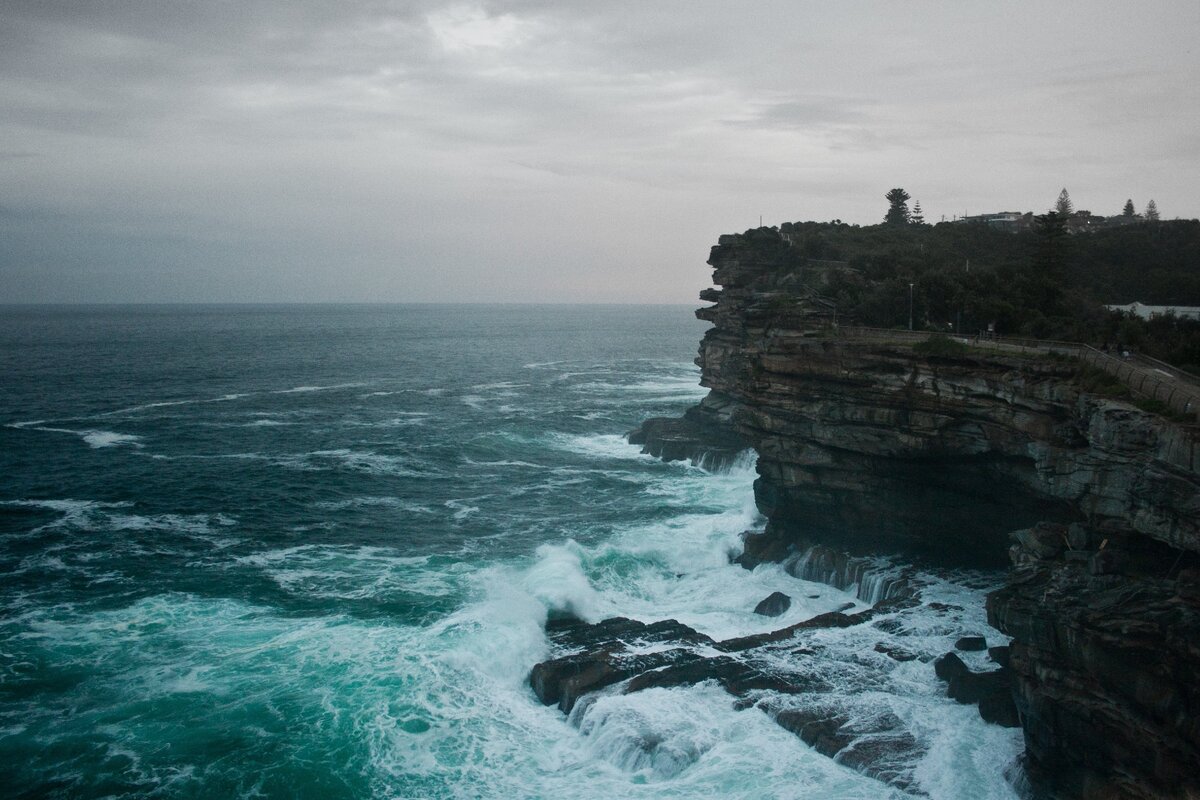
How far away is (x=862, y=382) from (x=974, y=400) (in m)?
5.79

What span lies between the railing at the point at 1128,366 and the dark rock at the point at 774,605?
13.9m

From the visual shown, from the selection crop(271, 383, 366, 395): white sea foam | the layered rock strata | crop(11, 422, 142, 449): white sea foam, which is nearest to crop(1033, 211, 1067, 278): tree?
the layered rock strata

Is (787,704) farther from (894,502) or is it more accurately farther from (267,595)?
(267,595)

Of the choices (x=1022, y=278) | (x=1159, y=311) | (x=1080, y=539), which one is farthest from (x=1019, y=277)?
(x=1080, y=539)

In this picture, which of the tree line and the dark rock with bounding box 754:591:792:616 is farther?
the tree line

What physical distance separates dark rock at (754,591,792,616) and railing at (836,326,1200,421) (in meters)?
13.9

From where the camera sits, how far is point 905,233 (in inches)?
3378

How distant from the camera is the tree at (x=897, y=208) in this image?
111 metres

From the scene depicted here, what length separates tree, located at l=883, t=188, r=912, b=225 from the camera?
111 meters

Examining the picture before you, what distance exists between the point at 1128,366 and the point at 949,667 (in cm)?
1289

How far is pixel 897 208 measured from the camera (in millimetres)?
113250

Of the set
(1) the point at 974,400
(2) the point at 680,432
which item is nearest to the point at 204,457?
(2) the point at 680,432

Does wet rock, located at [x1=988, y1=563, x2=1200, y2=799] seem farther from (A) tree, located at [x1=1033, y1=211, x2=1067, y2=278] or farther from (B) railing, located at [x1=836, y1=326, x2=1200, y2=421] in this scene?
(A) tree, located at [x1=1033, y1=211, x2=1067, y2=278]

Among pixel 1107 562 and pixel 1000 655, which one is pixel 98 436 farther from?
pixel 1107 562
